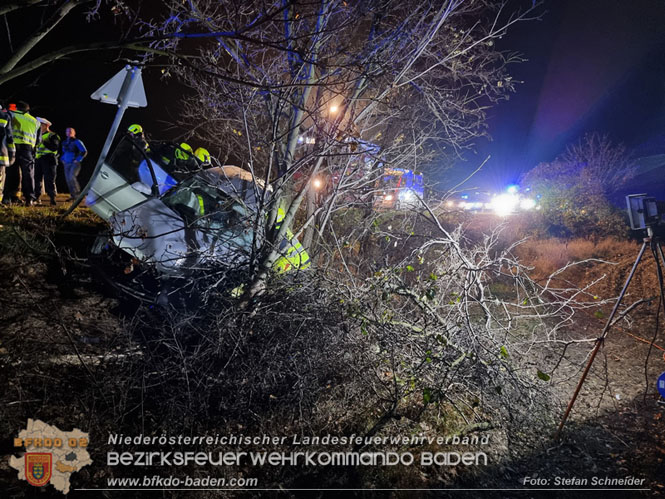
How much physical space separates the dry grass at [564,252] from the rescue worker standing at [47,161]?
11985 millimetres

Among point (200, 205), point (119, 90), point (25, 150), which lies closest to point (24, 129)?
point (25, 150)

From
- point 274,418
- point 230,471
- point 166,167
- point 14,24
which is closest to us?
point 230,471

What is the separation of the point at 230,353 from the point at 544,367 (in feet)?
14.3

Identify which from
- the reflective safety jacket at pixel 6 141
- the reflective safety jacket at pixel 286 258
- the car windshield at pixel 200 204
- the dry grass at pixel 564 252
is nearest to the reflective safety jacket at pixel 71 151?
the reflective safety jacket at pixel 6 141

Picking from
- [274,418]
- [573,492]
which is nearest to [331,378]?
[274,418]

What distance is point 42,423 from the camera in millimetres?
2410

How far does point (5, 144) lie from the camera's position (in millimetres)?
5852

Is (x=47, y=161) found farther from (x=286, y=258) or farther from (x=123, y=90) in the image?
(x=286, y=258)

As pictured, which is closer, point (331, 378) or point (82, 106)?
point (331, 378)

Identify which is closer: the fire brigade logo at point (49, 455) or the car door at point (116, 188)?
the fire brigade logo at point (49, 455)

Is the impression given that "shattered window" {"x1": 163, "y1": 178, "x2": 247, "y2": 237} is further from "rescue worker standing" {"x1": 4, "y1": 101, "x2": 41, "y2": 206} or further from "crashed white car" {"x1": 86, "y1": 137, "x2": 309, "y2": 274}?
"rescue worker standing" {"x1": 4, "y1": 101, "x2": 41, "y2": 206}

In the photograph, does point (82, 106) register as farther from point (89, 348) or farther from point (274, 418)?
point (274, 418)

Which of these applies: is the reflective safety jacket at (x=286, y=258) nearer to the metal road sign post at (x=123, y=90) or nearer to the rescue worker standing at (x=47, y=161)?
the metal road sign post at (x=123, y=90)

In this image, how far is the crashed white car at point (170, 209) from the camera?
3977 millimetres
